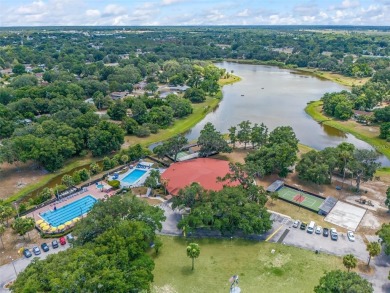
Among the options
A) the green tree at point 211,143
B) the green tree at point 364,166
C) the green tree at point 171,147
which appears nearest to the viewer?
the green tree at point 364,166

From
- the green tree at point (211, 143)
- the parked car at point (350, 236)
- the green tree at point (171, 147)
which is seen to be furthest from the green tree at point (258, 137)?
the parked car at point (350, 236)

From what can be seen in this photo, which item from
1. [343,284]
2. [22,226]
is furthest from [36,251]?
[343,284]

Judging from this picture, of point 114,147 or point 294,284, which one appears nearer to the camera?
point 294,284

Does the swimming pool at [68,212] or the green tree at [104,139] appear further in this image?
the green tree at [104,139]

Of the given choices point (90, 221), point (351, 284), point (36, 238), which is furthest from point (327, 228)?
point (36, 238)

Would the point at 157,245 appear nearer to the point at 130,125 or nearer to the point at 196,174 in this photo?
the point at 196,174

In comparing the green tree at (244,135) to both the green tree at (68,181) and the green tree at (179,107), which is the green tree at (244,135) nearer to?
the green tree at (179,107)

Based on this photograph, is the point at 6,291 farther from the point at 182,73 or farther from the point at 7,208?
the point at 182,73
